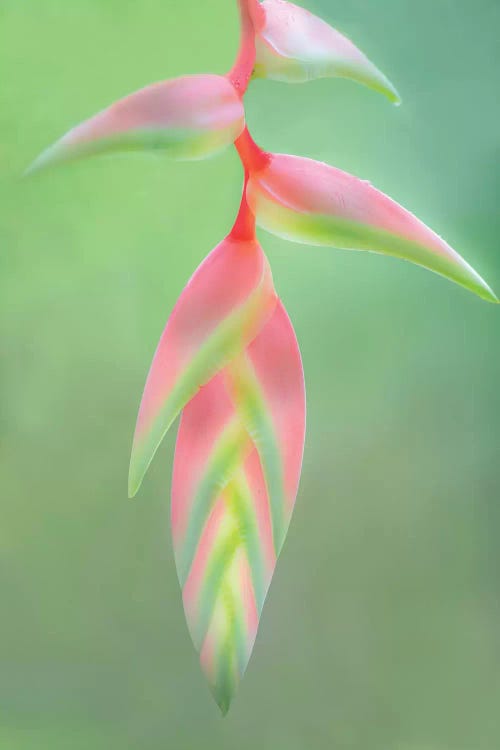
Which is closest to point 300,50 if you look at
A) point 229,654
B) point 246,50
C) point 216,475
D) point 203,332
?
point 246,50

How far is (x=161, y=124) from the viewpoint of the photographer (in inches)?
24.9

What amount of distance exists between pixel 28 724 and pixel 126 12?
766mm

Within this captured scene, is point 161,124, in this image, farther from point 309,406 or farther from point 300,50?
point 309,406

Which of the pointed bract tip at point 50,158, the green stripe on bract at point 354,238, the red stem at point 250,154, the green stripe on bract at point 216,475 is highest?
the red stem at point 250,154

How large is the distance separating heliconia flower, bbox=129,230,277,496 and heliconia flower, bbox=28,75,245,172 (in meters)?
0.10

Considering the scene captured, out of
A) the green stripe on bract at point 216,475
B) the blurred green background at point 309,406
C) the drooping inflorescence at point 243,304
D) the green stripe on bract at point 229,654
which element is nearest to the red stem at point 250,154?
the drooping inflorescence at point 243,304

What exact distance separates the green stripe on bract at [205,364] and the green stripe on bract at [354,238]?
0.07 metres

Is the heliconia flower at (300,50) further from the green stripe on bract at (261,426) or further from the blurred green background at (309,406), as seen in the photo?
the green stripe on bract at (261,426)

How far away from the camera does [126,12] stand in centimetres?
82

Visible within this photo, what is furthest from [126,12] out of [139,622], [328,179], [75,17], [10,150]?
[139,622]

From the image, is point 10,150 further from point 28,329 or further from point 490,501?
point 490,501

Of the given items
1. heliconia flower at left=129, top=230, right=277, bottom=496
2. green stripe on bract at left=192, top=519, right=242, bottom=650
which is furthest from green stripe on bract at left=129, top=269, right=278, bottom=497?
green stripe on bract at left=192, top=519, right=242, bottom=650

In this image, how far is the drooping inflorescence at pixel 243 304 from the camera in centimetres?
65

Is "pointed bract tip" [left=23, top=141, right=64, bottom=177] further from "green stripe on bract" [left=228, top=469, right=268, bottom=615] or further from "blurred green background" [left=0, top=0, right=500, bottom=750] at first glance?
"green stripe on bract" [left=228, top=469, right=268, bottom=615]
